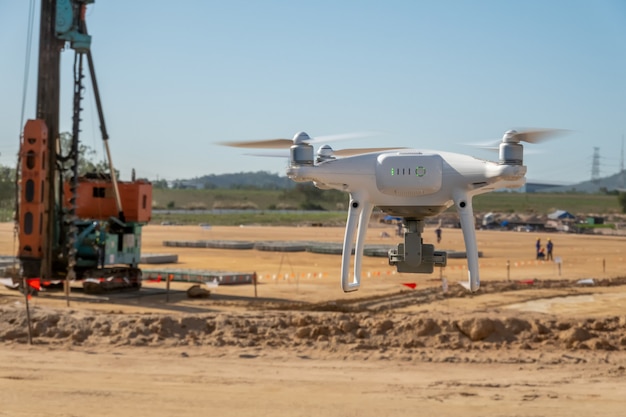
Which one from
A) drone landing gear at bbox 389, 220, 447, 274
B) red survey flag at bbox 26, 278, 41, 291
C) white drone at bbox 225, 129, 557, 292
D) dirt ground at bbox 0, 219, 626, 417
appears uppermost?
white drone at bbox 225, 129, 557, 292

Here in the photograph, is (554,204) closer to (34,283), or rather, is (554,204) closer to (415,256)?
(34,283)

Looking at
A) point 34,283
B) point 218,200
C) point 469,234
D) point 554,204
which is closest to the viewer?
point 469,234

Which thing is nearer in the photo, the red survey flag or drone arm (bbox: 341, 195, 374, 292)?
drone arm (bbox: 341, 195, 374, 292)

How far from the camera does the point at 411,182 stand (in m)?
7.21

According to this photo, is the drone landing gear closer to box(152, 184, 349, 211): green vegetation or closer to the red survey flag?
the red survey flag

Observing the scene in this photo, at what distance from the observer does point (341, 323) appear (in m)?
21.3

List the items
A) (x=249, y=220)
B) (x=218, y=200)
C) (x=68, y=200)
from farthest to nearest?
(x=218, y=200) < (x=249, y=220) < (x=68, y=200)

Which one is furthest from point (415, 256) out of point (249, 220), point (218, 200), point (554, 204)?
point (218, 200)

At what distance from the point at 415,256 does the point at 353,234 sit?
22.8 inches

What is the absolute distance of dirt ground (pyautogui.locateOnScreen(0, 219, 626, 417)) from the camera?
15125mm

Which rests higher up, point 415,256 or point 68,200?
point 68,200

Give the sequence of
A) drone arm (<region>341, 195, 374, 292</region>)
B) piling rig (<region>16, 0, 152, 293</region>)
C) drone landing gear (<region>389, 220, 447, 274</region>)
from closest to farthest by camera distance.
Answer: drone arm (<region>341, 195, 374, 292</region>), drone landing gear (<region>389, 220, 447, 274</region>), piling rig (<region>16, 0, 152, 293</region>)

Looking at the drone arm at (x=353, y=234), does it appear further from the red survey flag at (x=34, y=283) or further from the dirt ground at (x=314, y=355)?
the red survey flag at (x=34, y=283)

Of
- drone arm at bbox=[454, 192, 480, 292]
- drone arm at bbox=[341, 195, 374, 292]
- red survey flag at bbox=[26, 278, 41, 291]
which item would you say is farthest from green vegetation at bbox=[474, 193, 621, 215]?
drone arm at bbox=[454, 192, 480, 292]
